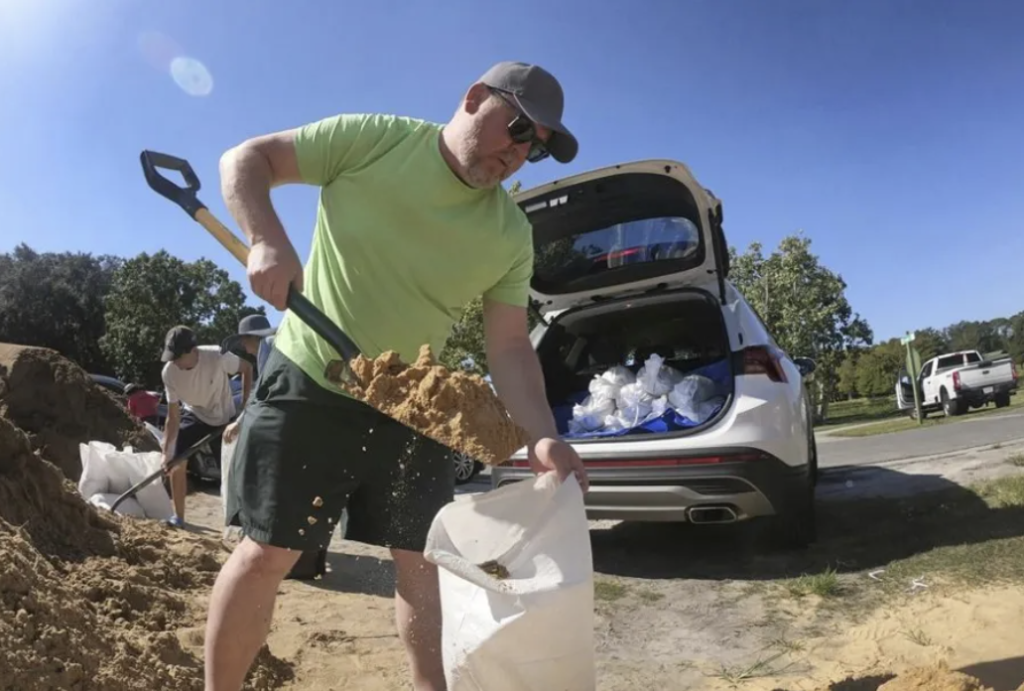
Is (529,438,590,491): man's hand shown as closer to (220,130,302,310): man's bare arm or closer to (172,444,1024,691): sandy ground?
(220,130,302,310): man's bare arm

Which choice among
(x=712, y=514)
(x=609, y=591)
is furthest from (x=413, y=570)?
(x=712, y=514)

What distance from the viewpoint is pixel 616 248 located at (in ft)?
15.7

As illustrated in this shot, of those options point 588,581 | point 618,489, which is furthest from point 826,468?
point 588,581

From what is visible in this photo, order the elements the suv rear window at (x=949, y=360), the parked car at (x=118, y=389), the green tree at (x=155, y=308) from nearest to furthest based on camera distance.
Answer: the parked car at (x=118, y=389) < the suv rear window at (x=949, y=360) < the green tree at (x=155, y=308)

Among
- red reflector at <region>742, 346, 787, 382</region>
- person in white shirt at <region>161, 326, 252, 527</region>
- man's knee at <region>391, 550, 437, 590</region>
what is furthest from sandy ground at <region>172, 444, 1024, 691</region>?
person in white shirt at <region>161, 326, 252, 527</region>

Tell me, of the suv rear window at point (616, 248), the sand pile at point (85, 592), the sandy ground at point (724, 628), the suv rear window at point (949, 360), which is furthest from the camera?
the suv rear window at point (949, 360)

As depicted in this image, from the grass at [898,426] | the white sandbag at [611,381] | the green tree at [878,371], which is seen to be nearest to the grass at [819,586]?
the white sandbag at [611,381]

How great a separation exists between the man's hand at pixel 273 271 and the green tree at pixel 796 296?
84.0 feet

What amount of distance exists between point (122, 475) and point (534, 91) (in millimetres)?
4604

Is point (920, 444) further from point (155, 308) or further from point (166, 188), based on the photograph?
point (155, 308)

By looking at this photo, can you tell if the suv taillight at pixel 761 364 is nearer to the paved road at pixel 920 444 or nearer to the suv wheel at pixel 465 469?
the suv wheel at pixel 465 469

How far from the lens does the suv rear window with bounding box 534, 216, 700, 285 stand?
15.1ft

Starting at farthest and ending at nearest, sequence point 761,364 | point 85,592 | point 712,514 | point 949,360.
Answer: point 949,360
point 761,364
point 712,514
point 85,592

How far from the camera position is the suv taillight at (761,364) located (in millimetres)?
3893
